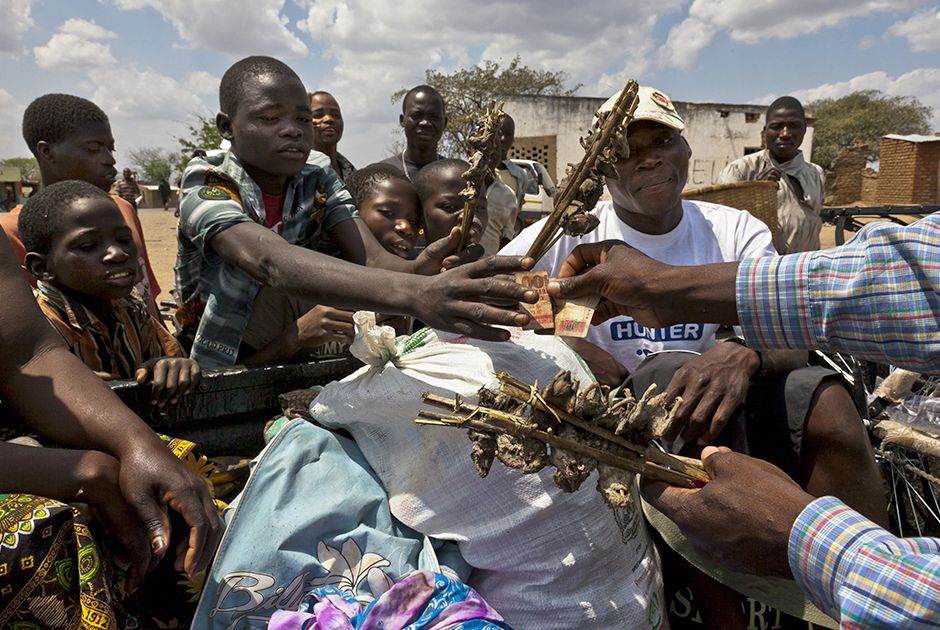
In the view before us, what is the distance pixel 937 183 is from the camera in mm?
16406

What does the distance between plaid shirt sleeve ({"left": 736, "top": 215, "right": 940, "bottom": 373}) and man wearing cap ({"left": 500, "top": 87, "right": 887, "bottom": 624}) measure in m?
0.23

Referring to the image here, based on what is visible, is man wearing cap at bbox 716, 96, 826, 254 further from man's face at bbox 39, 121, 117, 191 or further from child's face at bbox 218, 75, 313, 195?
man's face at bbox 39, 121, 117, 191

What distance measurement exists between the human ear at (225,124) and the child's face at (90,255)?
0.55 m

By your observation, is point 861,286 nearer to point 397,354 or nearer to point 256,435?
point 397,354

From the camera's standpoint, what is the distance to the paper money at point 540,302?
165 cm

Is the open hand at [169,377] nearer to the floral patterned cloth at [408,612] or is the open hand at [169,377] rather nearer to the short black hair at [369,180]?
the floral patterned cloth at [408,612]

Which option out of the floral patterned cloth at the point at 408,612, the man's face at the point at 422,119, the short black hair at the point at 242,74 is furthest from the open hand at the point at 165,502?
the man's face at the point at 422,119

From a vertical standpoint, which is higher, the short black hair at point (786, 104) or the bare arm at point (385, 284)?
the short black hair at point (786, 104)

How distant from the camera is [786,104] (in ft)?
18.1

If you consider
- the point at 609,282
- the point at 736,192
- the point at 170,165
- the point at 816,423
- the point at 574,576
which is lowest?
the point at 574,576

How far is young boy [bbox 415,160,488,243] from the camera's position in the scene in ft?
9.63

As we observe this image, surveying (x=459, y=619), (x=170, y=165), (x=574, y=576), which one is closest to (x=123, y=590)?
Result: (x=459, y=619)

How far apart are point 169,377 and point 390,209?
1.36 m

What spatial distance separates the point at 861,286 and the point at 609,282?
607 mm
